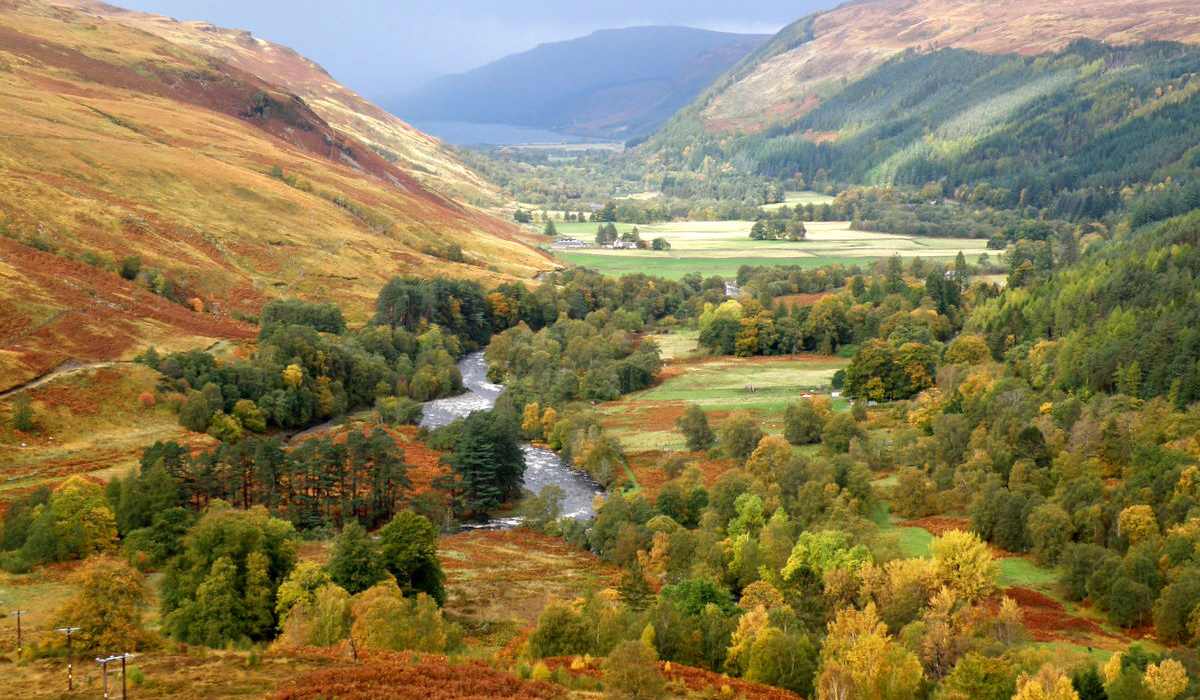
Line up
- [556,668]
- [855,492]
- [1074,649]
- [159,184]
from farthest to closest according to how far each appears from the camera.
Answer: [159,184], [855,492], [1074,649], [556,668]

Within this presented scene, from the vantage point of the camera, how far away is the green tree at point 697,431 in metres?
104

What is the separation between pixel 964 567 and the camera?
58000mm

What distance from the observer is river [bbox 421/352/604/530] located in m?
89.1

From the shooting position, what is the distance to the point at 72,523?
61.3 m

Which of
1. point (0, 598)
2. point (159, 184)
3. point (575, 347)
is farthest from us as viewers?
point (159, 184)

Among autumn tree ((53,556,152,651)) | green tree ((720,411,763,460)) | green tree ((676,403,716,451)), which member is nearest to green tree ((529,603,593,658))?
autumn tree ((53,556,152,651))

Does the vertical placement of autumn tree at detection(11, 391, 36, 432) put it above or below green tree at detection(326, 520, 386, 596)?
above

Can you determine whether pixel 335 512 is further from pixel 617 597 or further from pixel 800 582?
pixel 800 582

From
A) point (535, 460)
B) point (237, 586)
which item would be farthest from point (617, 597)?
point (535, 460)

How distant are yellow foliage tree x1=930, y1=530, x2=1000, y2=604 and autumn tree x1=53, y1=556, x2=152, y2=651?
4226cm

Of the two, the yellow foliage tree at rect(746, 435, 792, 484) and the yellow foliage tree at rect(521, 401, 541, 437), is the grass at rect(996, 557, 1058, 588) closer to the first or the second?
the yellow foliage tree at rect(746, 435, 792, 484)

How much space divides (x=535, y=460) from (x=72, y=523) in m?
52.1

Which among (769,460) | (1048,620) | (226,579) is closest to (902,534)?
(1048,620)

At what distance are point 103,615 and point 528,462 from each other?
65751mm
